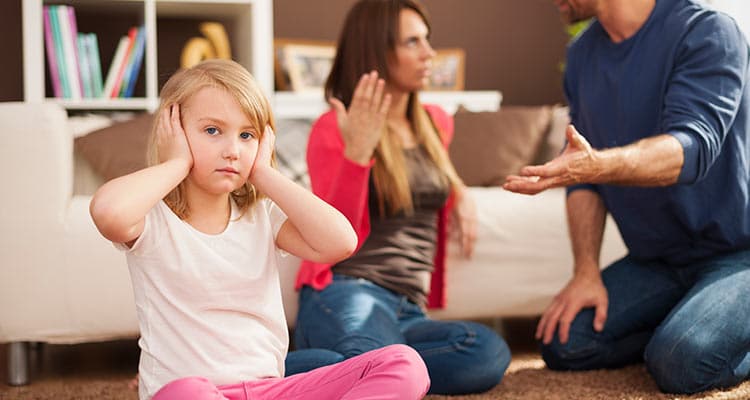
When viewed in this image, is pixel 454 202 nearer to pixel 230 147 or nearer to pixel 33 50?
pixel 230 147

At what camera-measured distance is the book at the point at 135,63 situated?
336 cm

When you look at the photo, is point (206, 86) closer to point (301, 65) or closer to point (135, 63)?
point (135, 63)

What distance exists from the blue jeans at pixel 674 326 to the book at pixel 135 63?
192 cm

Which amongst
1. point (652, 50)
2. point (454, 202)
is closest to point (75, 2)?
point (454, 202)

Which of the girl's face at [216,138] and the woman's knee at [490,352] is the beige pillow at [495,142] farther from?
the girl's face at [216,138]

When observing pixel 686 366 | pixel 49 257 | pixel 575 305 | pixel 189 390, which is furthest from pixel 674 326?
pixel 49 257

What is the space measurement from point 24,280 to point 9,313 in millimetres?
77

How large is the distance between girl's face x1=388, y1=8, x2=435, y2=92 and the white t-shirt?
85 centimetres

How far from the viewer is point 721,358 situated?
5.95 feet

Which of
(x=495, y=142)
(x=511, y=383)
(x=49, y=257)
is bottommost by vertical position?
(x=511, y=383)

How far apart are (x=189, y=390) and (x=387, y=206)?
3.01 ft

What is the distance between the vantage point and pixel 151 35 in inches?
132

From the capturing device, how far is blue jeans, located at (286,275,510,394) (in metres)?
1.84

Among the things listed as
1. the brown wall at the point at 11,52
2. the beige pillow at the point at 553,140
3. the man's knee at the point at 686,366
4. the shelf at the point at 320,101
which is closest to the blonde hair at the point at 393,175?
the man's knee at the point at 686,366
